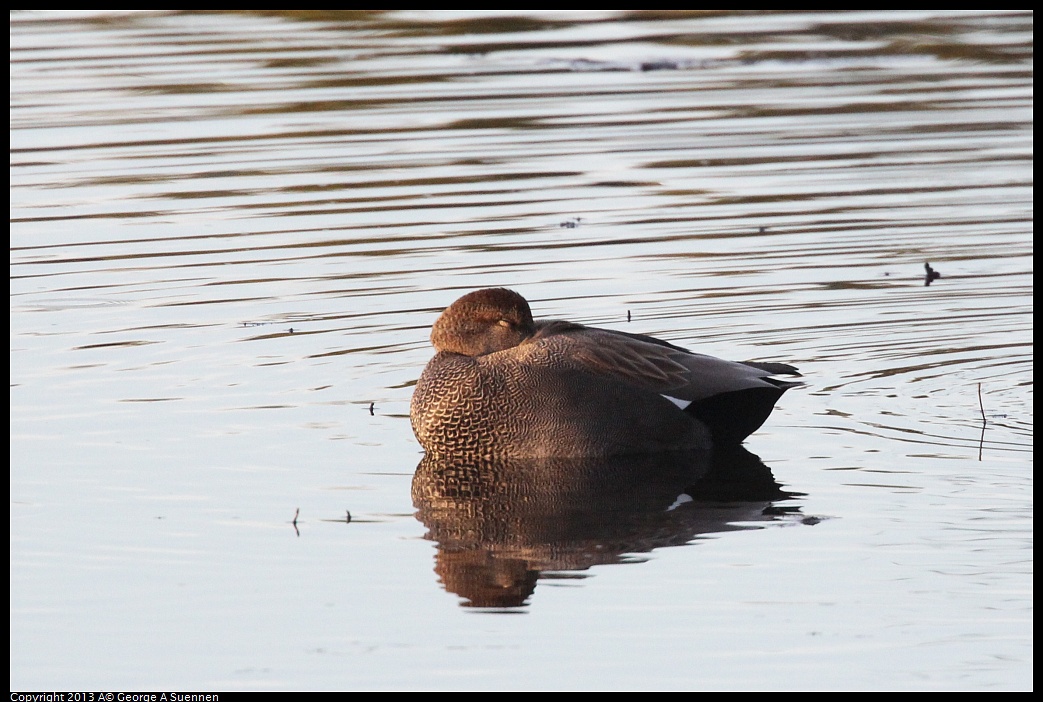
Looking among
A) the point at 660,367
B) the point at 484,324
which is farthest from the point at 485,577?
the point at 484,324

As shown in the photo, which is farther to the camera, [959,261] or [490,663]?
[959,261]

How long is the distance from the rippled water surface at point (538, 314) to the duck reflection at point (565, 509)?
0.03 metres

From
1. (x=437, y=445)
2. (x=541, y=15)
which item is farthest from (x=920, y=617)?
(x=541, y=15)

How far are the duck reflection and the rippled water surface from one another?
0.03m

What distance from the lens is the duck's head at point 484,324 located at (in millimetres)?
8195

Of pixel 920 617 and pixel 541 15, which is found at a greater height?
pixel 541 15

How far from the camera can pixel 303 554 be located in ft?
21.6

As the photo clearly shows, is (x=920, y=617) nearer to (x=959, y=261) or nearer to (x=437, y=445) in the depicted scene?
(x=437, y=445)

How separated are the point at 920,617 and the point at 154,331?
19.1 feet

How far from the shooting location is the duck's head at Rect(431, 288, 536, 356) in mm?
8195

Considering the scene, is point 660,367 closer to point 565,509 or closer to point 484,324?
point 484,324

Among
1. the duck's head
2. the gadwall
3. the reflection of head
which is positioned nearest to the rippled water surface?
the reflection of head

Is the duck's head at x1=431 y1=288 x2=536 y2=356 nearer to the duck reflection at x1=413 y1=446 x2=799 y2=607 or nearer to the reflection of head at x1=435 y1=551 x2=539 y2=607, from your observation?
the duck reflection at x1=413 y1=446 x2=799 y2=607

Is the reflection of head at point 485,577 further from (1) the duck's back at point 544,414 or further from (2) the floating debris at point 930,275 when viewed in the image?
(2) the floating debris at point 930,275
